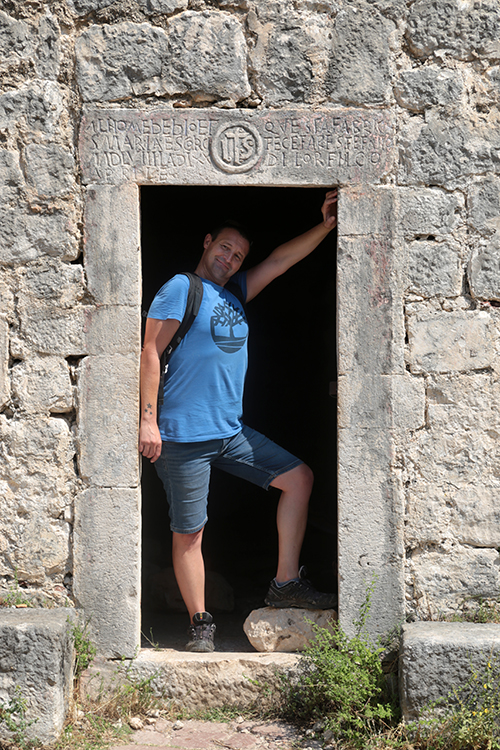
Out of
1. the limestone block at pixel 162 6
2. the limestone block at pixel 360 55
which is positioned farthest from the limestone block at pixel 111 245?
the limestone block at pixel 360 55

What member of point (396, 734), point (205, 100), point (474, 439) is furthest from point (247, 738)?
point (205, 100)

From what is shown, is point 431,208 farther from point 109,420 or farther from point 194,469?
point 109,420

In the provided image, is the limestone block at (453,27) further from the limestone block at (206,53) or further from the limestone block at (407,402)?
the limestone block at (407,402)

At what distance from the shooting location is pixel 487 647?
2.84 metres

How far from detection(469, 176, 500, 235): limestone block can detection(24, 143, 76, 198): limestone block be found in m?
1.87

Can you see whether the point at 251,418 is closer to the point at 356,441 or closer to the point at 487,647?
the point at 356,441

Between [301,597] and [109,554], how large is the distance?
98 centimetres

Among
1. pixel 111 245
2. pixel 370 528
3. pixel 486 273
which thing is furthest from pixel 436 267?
pixel 111 245

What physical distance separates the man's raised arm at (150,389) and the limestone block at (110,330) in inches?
3.8

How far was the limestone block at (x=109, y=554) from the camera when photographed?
3.20 metres

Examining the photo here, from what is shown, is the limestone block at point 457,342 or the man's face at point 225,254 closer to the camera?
the limestone block at point 457,342

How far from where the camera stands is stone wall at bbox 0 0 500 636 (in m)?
3.16

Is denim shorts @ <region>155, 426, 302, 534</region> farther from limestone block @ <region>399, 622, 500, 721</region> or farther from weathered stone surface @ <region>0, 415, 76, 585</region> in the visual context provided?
limestone block @ <region>399, 622, 500, 721</region>

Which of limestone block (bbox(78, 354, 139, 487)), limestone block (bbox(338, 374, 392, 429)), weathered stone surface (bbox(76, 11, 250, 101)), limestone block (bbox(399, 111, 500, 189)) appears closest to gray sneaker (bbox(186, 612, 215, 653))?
limestone block (bbox(78, 354, 139, 487))
